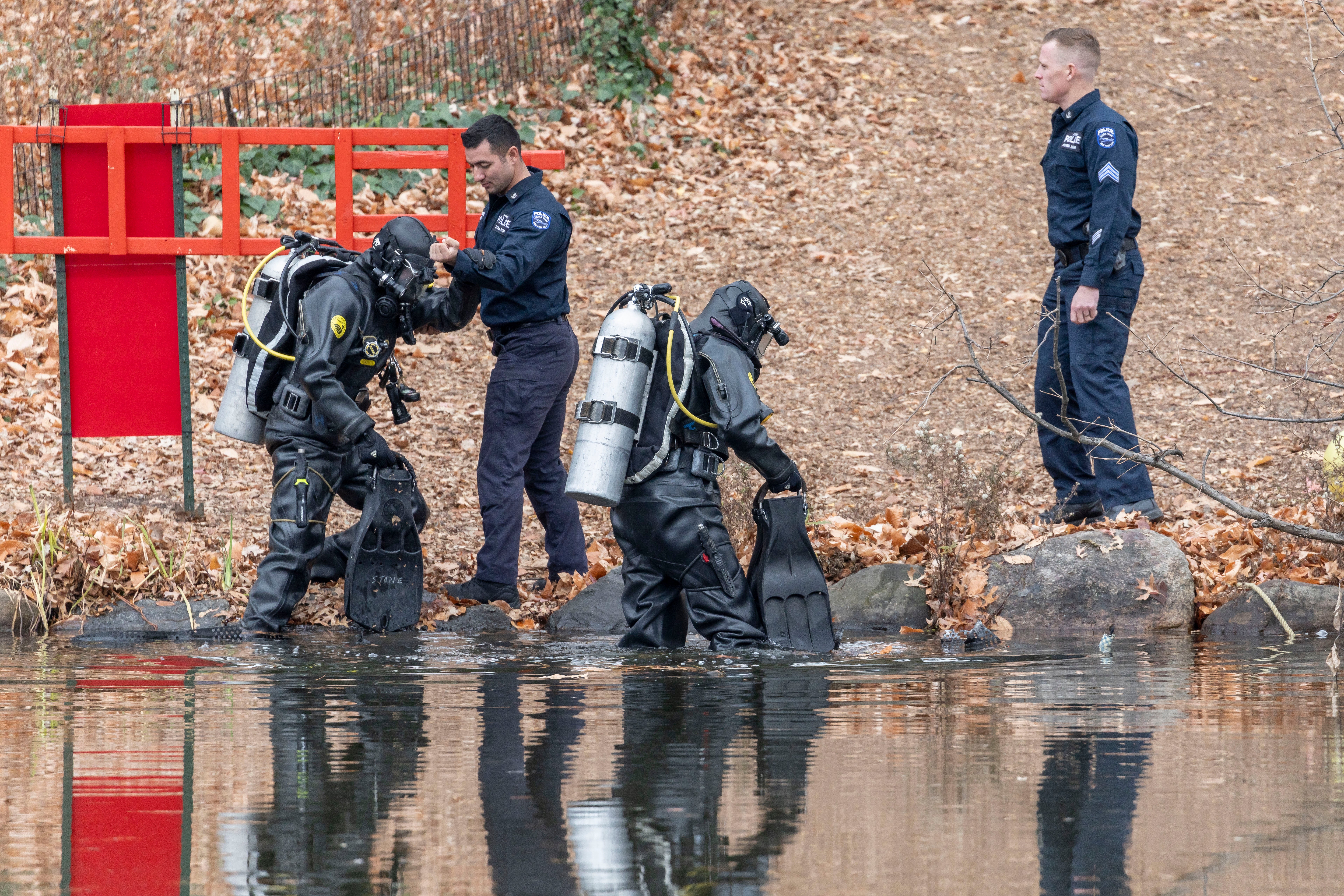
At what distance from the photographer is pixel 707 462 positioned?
6.37 metres

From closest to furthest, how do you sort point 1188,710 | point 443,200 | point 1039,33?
point 1188,710 → point 443,200 → point 1039,33

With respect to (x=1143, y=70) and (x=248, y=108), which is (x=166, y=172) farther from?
(x=1143, y=70)

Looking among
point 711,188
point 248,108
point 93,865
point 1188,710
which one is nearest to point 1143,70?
point 711,188

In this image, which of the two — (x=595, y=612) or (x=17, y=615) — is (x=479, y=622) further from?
(x=17, y=615)

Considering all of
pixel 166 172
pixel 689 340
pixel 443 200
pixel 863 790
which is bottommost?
pixel 863 790

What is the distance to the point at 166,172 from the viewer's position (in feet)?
28.5

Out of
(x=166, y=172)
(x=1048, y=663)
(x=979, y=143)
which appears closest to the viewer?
(x=1048, y=663)

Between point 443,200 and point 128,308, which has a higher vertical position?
point 443,200

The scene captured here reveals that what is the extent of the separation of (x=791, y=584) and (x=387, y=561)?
2.12m

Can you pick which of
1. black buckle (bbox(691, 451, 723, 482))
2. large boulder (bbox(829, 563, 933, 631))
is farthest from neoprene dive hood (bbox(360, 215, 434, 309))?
large boulder (bbox(829, 563, 933, 631))

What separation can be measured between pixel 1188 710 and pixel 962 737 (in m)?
0.89

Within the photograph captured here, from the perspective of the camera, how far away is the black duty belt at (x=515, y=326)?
7891 millimetres

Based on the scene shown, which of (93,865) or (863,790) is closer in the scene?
(93,865)

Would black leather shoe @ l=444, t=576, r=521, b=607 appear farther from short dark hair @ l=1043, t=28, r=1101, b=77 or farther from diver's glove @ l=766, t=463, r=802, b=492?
short dark hair @ l=1043, t=28, r=1101, b=77
